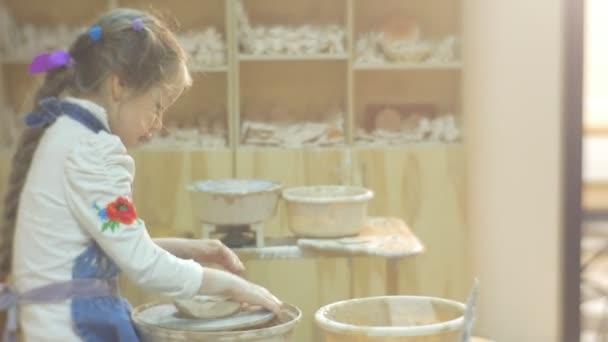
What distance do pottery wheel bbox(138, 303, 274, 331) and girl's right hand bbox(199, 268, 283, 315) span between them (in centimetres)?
2

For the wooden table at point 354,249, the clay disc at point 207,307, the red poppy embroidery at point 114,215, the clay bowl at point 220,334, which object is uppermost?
the red poppy embroidery at point 114,215

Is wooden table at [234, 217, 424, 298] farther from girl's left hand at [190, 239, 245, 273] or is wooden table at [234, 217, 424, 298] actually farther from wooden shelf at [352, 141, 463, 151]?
wooden shelf at [352, 141, 463, 151]

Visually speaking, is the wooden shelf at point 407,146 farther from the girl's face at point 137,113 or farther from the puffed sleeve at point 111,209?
the puffed sleeve at point 111,209

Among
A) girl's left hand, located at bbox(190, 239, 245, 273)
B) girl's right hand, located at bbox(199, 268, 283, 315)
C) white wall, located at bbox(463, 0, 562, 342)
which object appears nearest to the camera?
girl's right hand, located at bbox(199, 268, 283, 315)

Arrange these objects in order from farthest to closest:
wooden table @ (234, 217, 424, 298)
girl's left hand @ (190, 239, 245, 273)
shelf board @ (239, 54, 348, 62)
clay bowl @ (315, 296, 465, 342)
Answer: shelf board @ (239, 54, 348, 62)
wooden table @ (234, 217, 424, 298)
girl's left hand @ (190, 239, 245, 273)
clay bowl @ (315, 296, 465, 342)

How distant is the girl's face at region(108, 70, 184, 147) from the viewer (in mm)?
1579

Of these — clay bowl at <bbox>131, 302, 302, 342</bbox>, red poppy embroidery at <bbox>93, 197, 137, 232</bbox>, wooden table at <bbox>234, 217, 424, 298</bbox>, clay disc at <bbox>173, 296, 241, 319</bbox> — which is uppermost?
red poppy embroidery at <bbox>93, 197, 137, 232</bbox>

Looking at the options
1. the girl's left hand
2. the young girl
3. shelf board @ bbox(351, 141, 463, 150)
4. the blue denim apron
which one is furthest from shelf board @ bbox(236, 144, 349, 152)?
the blue denim apron

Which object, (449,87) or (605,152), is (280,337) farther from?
(605,152)

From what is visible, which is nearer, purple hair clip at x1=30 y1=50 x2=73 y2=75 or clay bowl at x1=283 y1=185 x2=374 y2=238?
purple hair clip at x1=30 y1=50 x2=73 y2=75

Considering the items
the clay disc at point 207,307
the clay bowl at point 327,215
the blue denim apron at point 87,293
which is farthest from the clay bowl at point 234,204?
the blue denim apron at point 87,293

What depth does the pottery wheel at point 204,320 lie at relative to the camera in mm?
1521

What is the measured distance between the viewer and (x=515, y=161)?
3.27m

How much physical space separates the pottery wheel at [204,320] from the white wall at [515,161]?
168 centimetres
